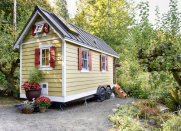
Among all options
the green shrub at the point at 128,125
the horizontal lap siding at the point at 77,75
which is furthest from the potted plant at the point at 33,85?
the green shrub at the point at 128,125

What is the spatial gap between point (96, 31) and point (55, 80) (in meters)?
10.7

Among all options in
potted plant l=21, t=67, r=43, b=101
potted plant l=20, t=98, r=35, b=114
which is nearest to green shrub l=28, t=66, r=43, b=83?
potted plant l=21, t=67, r=43, b=101

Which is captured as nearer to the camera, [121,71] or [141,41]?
[141,41]

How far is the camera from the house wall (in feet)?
20.6

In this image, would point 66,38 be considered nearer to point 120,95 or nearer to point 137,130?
point 137,130

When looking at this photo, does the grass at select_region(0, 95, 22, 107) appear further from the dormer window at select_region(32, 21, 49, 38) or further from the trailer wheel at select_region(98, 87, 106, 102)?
the trailer wheel at select_region(98, 87, 106, 102)

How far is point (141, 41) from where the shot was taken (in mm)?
4262

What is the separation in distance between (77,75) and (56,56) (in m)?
1.38

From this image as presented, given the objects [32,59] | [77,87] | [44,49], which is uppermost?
[44,49]

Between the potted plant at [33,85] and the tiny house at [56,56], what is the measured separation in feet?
0.82

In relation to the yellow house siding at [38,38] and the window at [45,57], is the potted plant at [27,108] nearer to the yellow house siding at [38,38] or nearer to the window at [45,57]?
the window at [45,57]

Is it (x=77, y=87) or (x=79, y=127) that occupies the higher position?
(x=77, y=87)

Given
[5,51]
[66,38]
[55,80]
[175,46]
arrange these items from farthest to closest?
[5,51]
[55,80]
[66,38]
[175,46]

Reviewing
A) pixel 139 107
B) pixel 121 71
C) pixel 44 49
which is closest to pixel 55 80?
pixel 44 49
